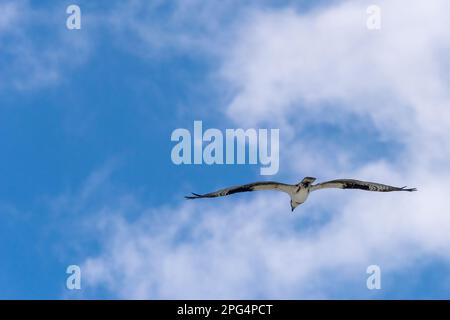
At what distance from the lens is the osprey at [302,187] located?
192ft

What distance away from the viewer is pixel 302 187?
59.2 meters

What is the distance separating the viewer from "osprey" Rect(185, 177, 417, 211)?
58.6 metres
